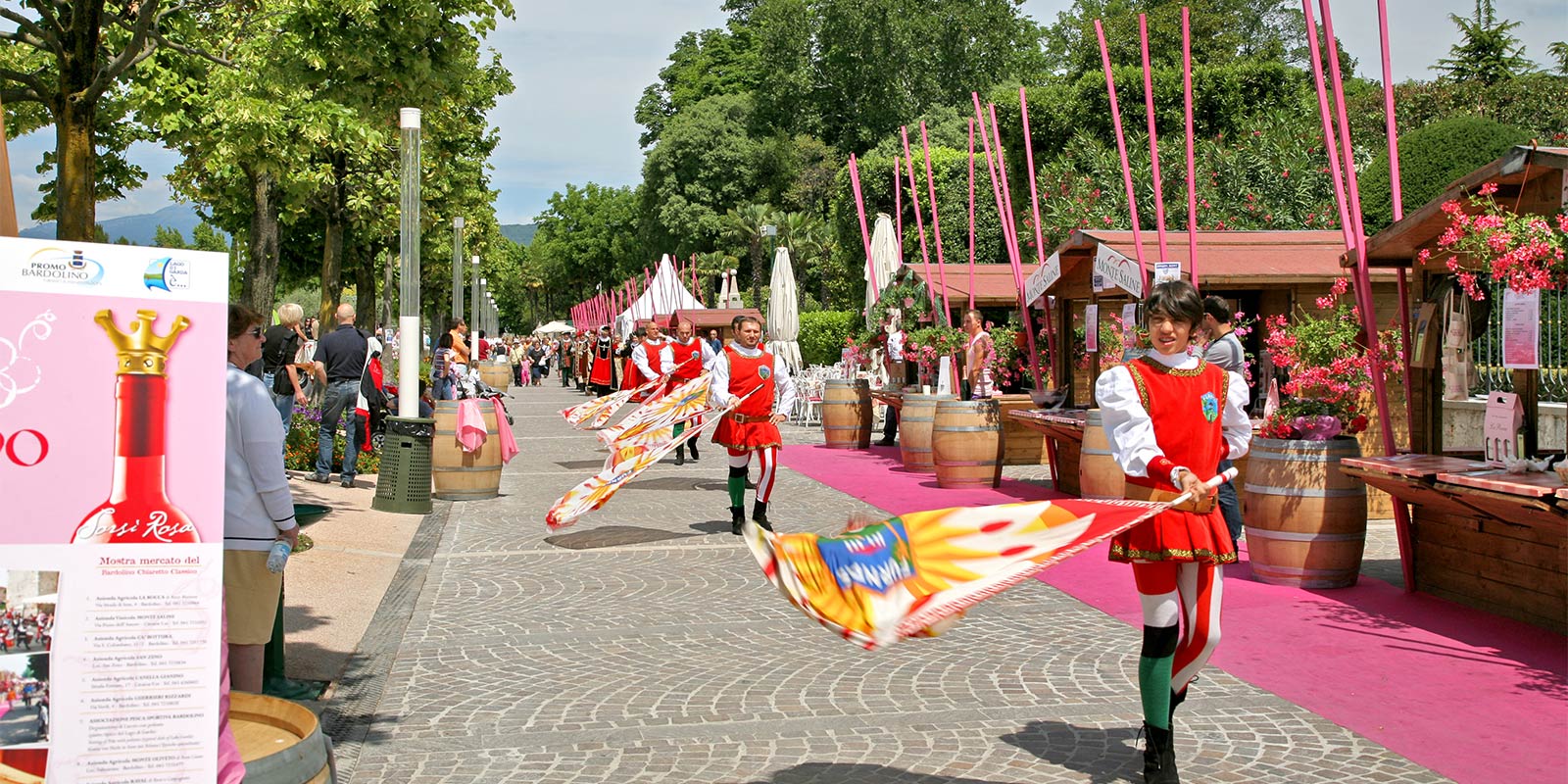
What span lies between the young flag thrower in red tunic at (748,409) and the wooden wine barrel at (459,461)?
3.23 metres

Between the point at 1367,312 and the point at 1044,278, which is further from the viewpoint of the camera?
the point at 1044,278

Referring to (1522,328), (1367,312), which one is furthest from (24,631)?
(1367,312)

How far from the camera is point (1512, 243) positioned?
639cm

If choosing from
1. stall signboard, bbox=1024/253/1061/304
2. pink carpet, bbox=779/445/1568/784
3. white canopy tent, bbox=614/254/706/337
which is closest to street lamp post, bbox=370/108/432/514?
pink carpet, bbox=779/445/1568/784

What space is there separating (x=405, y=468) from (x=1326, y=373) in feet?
25.6

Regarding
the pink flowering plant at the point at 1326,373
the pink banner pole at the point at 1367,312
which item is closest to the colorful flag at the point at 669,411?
the pink flowering plant at the point at 1326,373

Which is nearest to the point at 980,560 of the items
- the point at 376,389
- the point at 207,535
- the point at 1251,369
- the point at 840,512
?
the point at 207,535

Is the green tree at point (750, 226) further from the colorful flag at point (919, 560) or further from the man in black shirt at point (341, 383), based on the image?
the colorful flag at point (919, 560)

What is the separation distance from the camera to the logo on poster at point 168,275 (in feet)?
9.29

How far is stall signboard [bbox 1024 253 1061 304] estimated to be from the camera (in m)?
13.7

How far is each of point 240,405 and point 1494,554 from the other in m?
6.46

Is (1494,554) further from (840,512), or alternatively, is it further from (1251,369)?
(1251,369)

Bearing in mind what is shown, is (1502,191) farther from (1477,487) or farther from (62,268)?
(62,268)

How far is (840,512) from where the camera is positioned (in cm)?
1202
